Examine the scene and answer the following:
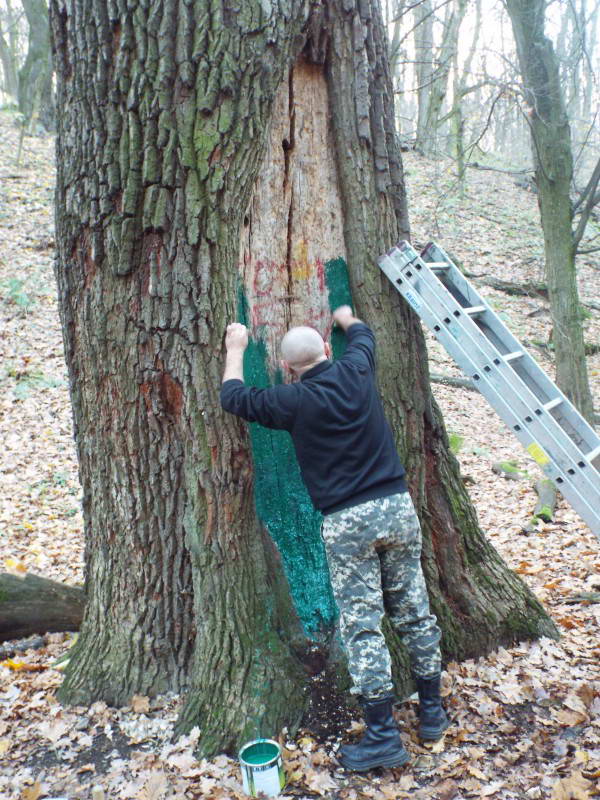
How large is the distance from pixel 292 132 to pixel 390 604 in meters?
2.76

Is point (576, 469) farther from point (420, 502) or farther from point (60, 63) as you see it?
point (60, 63)

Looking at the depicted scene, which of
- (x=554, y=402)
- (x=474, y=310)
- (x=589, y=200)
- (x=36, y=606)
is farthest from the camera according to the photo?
(x=589, y=200)

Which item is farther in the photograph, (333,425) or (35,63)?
(35,63)

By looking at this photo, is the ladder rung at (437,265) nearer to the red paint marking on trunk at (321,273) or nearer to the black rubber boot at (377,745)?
the red paint marking on trunk at (321,273)

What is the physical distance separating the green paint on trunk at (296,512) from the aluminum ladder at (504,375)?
1.47 feet

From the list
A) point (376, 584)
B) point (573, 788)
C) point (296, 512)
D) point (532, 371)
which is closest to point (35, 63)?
point (296, 512)

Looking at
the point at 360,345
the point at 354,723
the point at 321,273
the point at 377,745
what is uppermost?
the point at 321,273

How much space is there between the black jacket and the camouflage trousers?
0.10 m

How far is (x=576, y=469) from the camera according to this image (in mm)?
3387

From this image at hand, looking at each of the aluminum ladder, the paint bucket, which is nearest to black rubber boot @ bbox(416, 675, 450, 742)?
the paint bucket

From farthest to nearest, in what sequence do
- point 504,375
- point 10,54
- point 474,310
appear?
1. point 10,54
2. point 474,310
3. point 504,375

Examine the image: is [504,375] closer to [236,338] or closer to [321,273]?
[321,273]

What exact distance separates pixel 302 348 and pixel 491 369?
3.54 ft

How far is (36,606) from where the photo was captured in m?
4.79
